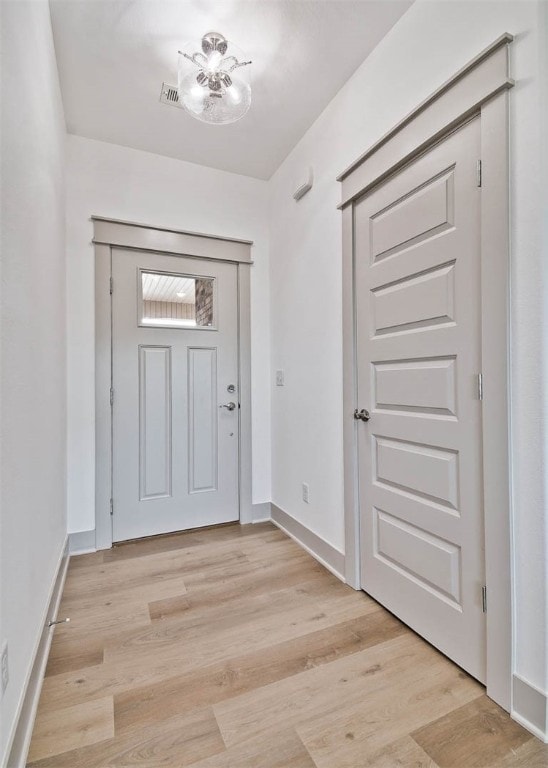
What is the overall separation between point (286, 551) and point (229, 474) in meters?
0.75

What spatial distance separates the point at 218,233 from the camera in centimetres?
285

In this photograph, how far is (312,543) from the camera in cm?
236

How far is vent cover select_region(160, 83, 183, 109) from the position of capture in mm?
2047

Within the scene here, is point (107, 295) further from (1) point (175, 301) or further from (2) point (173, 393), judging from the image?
(2) point (173, 393)

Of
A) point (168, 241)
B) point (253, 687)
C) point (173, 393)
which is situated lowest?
point (253, 687)

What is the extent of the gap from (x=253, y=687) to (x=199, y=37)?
2.82 m

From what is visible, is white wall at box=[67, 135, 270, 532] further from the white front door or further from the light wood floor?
the light wood floor

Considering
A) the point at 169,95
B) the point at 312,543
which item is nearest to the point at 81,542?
the point at 312,543

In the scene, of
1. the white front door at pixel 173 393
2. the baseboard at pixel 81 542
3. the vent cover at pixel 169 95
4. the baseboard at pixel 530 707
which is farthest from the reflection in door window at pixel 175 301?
the baseboard at pixel 530 707

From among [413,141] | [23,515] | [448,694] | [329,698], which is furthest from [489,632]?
[413,141]

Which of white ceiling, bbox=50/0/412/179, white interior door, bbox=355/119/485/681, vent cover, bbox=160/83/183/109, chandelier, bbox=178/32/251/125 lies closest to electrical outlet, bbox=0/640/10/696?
white interior door, bbox=355/119/485/681

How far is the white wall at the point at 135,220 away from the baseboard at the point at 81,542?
0.04 meters

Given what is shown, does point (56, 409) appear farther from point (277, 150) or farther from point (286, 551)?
point (277, 150)

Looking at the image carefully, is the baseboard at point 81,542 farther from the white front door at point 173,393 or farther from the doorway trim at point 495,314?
the doorway trim at point 495,314
